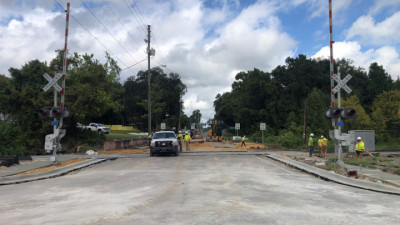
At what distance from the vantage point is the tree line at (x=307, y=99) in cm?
5294

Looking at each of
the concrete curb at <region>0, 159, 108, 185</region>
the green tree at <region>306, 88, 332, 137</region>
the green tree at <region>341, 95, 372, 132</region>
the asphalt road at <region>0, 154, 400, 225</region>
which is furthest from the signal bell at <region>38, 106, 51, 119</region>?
the green tree at <region>341, 95, 372, 132</region>

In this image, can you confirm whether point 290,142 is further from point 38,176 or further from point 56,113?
point 38,176

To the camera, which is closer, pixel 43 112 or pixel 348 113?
pixel 348 113

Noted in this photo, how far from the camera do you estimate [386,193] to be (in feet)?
31.9

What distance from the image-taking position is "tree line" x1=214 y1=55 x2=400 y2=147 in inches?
2084

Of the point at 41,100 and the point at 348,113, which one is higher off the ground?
the point at 41,100

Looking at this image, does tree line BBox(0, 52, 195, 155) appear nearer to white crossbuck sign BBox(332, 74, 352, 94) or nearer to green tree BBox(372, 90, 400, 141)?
white crossbuck sign BBox(332, 74, 352, 94)

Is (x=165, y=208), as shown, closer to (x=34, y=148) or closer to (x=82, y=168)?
(x=82, y=168)

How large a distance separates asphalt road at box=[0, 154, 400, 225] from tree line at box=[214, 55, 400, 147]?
41.7m

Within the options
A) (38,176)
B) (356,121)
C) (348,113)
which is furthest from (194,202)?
(356,121)

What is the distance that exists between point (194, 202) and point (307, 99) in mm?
52453

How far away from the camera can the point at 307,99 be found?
186ft

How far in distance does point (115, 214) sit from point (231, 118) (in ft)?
287

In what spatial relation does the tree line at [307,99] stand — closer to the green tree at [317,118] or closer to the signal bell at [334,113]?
the green tree at [317,118]
